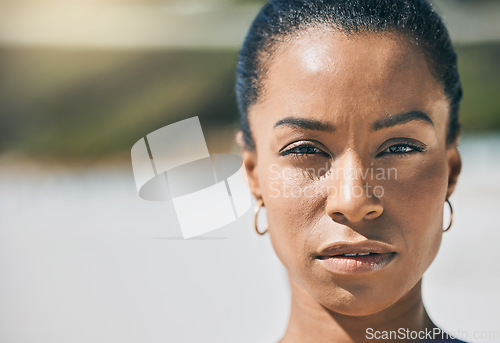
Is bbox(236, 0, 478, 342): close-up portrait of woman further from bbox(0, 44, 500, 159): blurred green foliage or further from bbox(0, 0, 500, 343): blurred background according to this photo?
bbox(0, 44, 500, 159): blurred green foliage

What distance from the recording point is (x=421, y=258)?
4.20ft

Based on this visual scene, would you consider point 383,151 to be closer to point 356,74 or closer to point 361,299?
point 356,74

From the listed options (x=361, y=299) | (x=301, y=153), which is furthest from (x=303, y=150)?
(x=361, y=299)

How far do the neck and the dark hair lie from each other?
0.41 m

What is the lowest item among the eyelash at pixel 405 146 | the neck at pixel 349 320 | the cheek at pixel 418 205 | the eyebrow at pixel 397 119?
the neck at pixel 349 320

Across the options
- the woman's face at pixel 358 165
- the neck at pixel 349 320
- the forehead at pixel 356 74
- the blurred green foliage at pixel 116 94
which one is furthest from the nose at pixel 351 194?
the blurred green foliage at pixel 116 94

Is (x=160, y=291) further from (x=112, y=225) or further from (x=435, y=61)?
(x=435, y=61)

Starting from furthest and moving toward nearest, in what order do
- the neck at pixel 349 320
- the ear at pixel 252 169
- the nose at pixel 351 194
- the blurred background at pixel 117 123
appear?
the blurred background at pixel 117 123
the ear at pixel 252 169
the neck at pixel 349 320
the nose at pixel 351 194

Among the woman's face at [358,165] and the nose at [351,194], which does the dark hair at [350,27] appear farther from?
the nose at [351,194]

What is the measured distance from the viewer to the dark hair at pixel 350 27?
49.8 inches

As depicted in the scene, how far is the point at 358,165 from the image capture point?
3.97ft

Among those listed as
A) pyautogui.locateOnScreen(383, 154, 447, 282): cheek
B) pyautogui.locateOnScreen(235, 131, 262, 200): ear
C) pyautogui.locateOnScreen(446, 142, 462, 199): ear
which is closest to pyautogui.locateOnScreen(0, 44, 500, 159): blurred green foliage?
pyautogui.locateOnScreen(235, 131, 262, 200): ear

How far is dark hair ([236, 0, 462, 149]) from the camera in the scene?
1266 millimetres

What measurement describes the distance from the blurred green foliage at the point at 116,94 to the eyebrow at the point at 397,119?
295 inches
